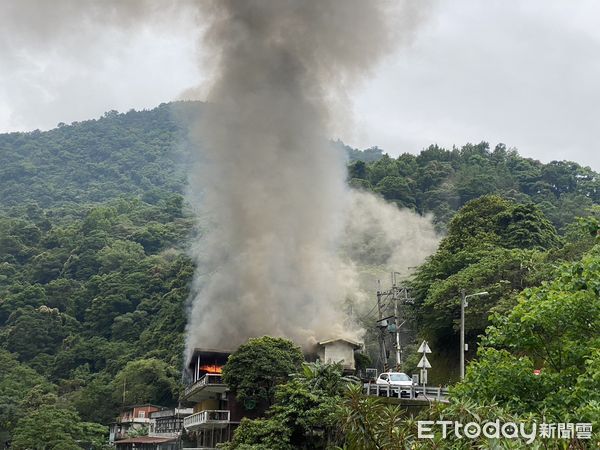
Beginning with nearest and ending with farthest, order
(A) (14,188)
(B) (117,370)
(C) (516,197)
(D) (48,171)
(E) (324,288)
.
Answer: (E) (324,288), (B) (117,370), (C) (516,197), (A) (14,188), (D) (48,171)

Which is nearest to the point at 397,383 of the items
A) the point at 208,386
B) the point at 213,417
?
the point at 213,417

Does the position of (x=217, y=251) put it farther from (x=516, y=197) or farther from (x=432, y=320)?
(x=516, y=197)

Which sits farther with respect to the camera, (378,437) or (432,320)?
(432,320)

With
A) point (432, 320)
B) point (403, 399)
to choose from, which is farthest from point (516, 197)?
point (403, 399)

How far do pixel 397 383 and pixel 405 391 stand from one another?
95.6 inches

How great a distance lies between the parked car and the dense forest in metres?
3.31

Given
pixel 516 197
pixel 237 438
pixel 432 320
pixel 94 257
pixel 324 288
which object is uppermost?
pixel 516 197

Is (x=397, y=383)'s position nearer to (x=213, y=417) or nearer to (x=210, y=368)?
(x=213, y=417)

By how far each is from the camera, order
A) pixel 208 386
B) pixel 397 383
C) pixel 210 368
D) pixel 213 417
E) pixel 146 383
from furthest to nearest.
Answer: pixel 146 383, pixel 210 368, pixel 208 386, pixel 213 417, pixel 397 383

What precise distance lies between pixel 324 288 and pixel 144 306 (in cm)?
3724

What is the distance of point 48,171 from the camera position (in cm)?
19212

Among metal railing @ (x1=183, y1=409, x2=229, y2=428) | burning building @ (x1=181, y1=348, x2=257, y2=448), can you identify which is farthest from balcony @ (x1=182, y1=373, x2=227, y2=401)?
metal railing @ (x1=183, y1=409, x2=229, y2=428)

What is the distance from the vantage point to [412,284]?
5262cm

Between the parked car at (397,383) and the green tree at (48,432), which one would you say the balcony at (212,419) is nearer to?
the parked car at (397,383)
